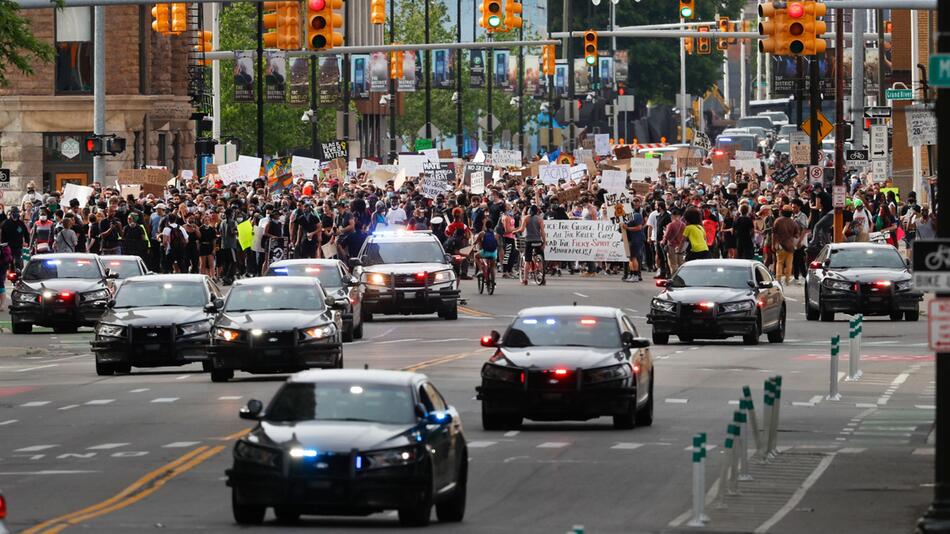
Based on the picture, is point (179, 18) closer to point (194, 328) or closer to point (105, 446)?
point (194, 328)

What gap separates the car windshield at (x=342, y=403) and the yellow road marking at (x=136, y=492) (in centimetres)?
180

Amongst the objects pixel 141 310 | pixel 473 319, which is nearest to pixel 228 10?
pixel 473 319

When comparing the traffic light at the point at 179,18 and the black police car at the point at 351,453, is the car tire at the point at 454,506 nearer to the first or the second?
the black police car at the point at 351,453

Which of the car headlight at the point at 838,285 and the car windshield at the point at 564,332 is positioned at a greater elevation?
the car headlight at the point at 838,285

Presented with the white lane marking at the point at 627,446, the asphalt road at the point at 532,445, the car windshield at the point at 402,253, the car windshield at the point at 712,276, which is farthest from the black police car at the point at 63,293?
the white lane marking at the point at 627,446

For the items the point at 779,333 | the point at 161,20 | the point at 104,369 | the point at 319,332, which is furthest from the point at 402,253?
the point at 319,332

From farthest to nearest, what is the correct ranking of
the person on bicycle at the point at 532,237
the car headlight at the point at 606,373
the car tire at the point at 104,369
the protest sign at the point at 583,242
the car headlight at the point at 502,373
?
1. the protest sign at the point at 583,242
2. the person on bicycle at the point at 532,237
3. the car tire at the point at 104,369
4. the car headlight at the point at 502,373
5. the car headlight at the point at 606,373

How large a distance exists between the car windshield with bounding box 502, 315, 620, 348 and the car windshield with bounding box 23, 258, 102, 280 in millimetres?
18303

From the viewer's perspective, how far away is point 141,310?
31.5 metres

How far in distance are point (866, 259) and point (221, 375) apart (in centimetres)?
1591

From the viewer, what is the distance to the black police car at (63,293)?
4078 cm

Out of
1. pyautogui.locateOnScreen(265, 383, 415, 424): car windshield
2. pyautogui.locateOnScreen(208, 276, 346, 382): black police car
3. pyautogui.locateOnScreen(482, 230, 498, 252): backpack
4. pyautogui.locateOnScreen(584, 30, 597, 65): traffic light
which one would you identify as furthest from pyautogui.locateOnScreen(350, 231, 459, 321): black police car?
pyautogui.locateOnScreen(265, 383, 415, 424): car windshield

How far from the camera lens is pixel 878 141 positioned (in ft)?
185

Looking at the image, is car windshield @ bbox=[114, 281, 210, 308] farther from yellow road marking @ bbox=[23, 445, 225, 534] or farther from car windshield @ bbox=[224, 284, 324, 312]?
yellow road marking @ bbox=[23, 445, 225, 534]
